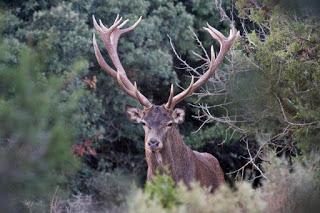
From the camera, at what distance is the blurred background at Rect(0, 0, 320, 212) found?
749 centimetres

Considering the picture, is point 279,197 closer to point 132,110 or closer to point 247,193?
point 247,193

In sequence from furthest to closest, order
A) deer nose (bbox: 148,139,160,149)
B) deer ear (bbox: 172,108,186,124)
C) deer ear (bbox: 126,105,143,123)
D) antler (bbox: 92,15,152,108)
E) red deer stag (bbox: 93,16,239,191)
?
antler (bbox: 92,15,152,108) < deer ear (bbox: 126,105,143,123) < deer ear (bbox: 172,108,186,124) < red deer stag (bbox: 93,16,239,191) < deer nose (bbox: 148,139,160,149)

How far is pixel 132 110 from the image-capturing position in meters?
11.0

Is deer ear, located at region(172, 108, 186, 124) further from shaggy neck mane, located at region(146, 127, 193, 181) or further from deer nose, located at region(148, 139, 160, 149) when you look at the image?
deer nose, located at region(148, 139, 160, 149)

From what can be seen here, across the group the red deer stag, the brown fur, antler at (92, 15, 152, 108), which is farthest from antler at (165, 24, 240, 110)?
antler at (92, 15, 152, 108)

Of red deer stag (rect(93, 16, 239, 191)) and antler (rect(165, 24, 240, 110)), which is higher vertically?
antler (rect(165, 24, 240, 110))

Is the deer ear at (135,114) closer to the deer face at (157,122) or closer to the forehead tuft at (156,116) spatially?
the deer face at (157,122)

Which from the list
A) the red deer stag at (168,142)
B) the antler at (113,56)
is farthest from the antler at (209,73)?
the antler at (113,56)

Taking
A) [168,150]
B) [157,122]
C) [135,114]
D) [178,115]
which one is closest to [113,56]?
[135,114]

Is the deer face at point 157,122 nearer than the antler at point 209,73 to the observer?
Yes

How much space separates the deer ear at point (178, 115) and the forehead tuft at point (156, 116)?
0.31 ft

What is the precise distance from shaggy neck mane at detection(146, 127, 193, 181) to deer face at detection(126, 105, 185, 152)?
0.08 m

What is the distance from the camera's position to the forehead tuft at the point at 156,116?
1059 centimetres

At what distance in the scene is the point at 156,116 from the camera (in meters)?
10.7
